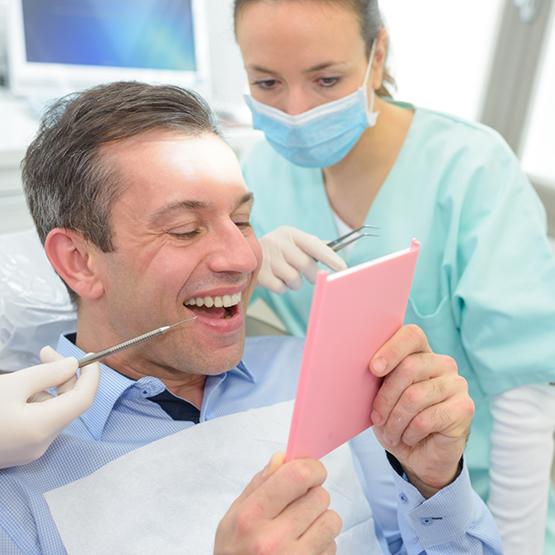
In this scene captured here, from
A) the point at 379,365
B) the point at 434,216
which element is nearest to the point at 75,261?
the point at 379,365

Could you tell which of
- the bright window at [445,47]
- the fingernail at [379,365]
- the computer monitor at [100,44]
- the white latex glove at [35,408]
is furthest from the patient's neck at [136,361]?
the bright window at [445,47]

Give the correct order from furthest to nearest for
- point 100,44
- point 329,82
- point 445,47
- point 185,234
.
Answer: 1. point 445,47
2. point 100,44
3. point 329,82
4. point 185,234

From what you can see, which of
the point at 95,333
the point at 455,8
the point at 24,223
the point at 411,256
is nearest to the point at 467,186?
the point at 411,256

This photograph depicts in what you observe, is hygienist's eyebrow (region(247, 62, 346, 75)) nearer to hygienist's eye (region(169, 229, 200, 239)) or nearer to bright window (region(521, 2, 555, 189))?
hygienist's eye (region(169, 229, 200, 239))

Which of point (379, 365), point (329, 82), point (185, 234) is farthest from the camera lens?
point (329, 82)

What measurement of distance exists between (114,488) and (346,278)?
2.03 ft

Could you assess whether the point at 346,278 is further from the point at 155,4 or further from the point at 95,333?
the point at 155,4

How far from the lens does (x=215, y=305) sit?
3.60ft

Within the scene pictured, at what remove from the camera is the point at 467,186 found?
4.48ft

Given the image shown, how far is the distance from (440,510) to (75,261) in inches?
34.0

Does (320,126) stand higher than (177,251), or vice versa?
(320,126)

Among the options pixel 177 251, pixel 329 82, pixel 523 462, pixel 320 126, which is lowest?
pixel 523 462

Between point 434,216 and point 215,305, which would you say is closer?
point 215,305

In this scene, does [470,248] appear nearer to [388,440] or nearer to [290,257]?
[290,257]
